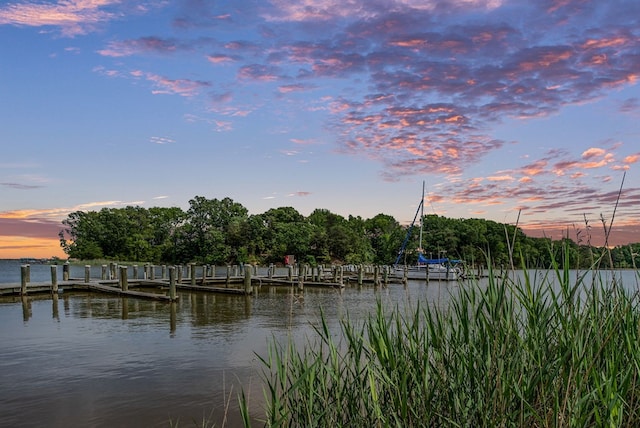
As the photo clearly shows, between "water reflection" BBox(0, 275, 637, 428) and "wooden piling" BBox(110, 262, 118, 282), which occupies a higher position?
"wooden piling" BBox(110, 262, 118, 282)

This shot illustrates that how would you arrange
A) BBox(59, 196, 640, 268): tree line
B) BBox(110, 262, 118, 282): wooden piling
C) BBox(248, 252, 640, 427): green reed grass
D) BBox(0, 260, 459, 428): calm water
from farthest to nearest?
BBox(59, 196, 640, 268): tree line, BBox(110, 262, 118, 282): wooden piling, BBox(0, 260, 459, 428): calm water, BBox(248, 252, 640, 427): green reed grass

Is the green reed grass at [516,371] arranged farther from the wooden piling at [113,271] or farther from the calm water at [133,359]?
the wooden piling at [113,271]

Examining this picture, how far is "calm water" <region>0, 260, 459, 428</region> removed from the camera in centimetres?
898

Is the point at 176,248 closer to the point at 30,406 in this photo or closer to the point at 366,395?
the point at 30,406

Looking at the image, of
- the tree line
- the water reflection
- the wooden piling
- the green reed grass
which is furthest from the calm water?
the tree line

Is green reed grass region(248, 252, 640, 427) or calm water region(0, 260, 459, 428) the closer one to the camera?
green reed grass region(248, 252, 640, 427)

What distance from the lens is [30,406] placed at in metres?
9.38

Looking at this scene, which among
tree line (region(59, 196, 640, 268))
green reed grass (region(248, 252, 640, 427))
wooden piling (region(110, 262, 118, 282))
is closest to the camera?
green reed grass (region(248, 252, 640, 427))

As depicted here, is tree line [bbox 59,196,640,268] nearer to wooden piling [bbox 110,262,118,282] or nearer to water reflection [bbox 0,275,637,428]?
wooden piling [bbox 110,262,118,282]

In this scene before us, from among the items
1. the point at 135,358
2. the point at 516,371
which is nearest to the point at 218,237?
the point at 135,358

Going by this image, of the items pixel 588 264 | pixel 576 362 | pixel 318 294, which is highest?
pixel 588 264

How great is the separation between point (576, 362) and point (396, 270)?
52.5 m

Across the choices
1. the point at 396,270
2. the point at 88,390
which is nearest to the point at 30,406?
the point at 88,390

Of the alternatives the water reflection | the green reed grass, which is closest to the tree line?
the water reflection
